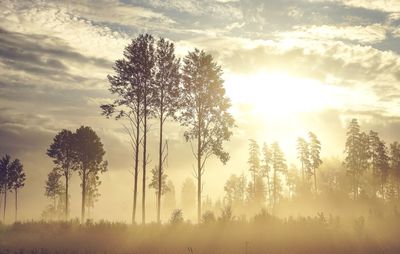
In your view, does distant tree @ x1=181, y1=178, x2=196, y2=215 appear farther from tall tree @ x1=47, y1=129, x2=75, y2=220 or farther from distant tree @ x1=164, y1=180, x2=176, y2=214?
tall tree @ x1=47, y1=129, x2=75, y2=220

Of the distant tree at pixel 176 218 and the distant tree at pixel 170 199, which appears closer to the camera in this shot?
the distant tree at pixel 176 218

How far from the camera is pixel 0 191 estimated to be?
69.5 meters

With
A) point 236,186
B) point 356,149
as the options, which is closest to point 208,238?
point 356,149

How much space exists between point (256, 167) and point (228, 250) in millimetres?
69167

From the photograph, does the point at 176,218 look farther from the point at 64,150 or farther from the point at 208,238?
the point at 64,150

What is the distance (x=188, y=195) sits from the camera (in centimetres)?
13312

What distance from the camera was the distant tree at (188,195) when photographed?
428ft

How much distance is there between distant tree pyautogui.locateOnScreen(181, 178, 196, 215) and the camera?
5138 inches

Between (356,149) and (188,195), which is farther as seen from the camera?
(188,195)

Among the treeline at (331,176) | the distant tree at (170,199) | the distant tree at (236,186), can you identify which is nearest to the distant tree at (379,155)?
the treeline at (331,176)

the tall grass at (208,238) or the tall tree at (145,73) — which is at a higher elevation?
the tall tree at (145,73)

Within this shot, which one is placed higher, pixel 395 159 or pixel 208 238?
pixel 395 159

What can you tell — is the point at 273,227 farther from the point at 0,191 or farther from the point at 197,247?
the point at 0,191

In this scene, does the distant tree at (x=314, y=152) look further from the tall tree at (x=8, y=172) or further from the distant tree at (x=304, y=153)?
the tall tree at (x=8, y=172)
